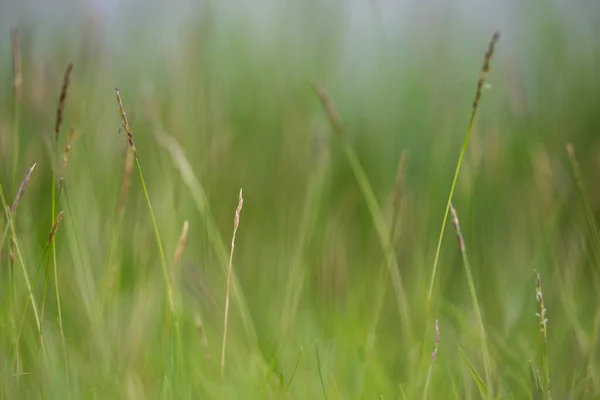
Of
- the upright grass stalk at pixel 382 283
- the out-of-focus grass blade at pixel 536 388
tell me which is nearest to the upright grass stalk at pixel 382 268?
the upright grass stalk at pixel 382 283

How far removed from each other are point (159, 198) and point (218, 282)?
0.81ft

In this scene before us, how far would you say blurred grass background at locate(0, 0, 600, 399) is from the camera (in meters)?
1.30

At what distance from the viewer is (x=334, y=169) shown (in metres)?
2.24

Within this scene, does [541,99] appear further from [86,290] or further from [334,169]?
[86,290]

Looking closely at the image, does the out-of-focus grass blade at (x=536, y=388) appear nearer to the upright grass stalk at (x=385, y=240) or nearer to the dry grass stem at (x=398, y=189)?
the upright grass stalk at (x=385, y=240)

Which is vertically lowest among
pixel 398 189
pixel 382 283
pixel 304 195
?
pixel 304 195

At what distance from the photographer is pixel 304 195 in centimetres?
209

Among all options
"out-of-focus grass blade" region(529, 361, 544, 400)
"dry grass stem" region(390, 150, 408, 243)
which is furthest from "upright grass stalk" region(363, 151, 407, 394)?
"out-of-focus grass blade" region(529, 361, 544, 400)

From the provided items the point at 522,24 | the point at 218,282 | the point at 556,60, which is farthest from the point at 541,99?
the point at 218,282

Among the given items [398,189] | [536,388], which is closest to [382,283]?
[398,189]

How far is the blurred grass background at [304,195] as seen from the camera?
4.27ft

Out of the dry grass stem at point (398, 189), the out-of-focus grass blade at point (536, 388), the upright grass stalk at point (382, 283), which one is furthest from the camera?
the dry grass stem at point (398, 189)

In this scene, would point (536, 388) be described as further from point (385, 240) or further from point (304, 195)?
point (304, 195)

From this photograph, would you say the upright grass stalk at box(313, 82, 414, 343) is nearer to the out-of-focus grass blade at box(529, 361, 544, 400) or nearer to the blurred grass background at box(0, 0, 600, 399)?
the blurred grass background at box(0, 0, 600, 399)
